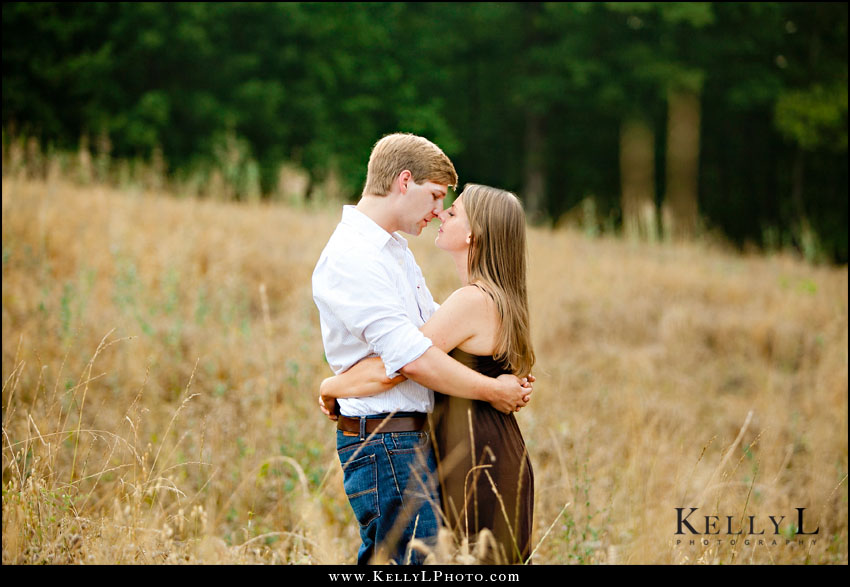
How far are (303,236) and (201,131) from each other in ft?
35.8

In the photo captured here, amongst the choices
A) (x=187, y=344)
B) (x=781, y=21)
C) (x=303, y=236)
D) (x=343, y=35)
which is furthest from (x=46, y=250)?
(x=781, y=21)

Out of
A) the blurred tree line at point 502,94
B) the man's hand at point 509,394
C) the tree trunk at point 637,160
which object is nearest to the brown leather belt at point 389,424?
the man's hand at point 509,394

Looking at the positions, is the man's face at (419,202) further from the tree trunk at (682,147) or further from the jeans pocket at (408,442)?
the tree trunk at (682,147)

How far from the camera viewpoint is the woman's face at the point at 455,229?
93.0 inches

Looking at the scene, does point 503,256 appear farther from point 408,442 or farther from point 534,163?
point 534,163

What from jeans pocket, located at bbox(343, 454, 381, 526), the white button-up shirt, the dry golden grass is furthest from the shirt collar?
the dry golden grass

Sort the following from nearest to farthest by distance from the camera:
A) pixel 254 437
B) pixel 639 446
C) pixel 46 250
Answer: pixel 254 437
pixel 639 446
pixel 46 250

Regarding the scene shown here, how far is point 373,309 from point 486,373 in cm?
48

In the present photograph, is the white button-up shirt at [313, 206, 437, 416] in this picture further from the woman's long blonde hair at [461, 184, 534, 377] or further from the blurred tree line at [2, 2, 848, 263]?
the blurred tree line at [2, 2, 848, 263]

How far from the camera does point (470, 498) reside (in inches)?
86.9

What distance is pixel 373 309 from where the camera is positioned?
208 cm

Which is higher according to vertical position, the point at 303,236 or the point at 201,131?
the point at 201,131

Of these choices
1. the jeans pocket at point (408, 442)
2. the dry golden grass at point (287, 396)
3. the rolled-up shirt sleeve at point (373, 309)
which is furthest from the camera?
the dry golden grass at point (287, 396)
